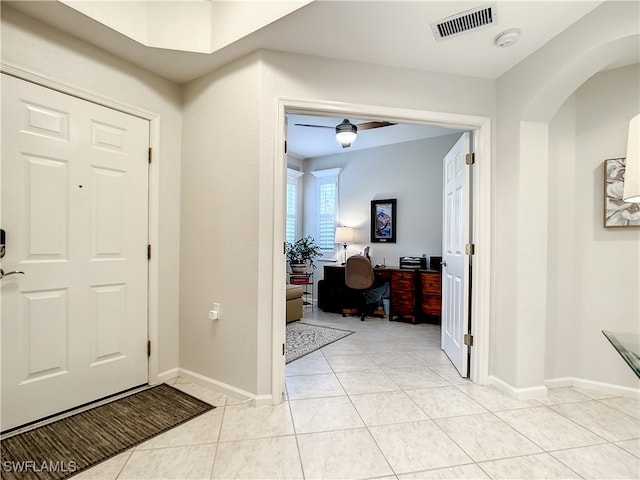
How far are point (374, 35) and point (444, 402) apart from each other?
99.6 inches

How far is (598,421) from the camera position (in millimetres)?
2016

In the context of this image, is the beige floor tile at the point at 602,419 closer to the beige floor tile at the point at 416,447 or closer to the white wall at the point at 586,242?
the white wall at the point at 586,242

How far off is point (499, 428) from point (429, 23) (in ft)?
8.18

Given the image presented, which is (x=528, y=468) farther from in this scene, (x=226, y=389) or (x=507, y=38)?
(x=507, y=38)

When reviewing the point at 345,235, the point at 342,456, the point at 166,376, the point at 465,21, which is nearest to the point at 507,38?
the point at 465,21

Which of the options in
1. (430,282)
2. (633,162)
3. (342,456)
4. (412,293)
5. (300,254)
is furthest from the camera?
(300,254)

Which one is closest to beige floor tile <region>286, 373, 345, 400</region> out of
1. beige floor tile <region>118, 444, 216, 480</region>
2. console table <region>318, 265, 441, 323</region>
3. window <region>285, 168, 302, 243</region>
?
beige floor tile <region>118, 444, 216, 480</region>

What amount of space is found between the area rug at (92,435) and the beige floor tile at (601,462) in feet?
6.94

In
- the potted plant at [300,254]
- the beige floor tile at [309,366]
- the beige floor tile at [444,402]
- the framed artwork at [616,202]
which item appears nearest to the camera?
the beige floor tile at [444,402]

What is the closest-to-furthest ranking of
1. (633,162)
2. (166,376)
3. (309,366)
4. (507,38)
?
(633,162) → (507,38) → (166,376) → (309,366)

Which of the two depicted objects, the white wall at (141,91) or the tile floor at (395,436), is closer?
the tile floor at (395,436)

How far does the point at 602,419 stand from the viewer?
6.70 ft

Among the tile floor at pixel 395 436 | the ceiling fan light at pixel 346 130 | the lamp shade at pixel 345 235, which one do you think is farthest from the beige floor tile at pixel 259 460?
the lamp shade at pixel 345 235

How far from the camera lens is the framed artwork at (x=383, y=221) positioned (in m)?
5.29
